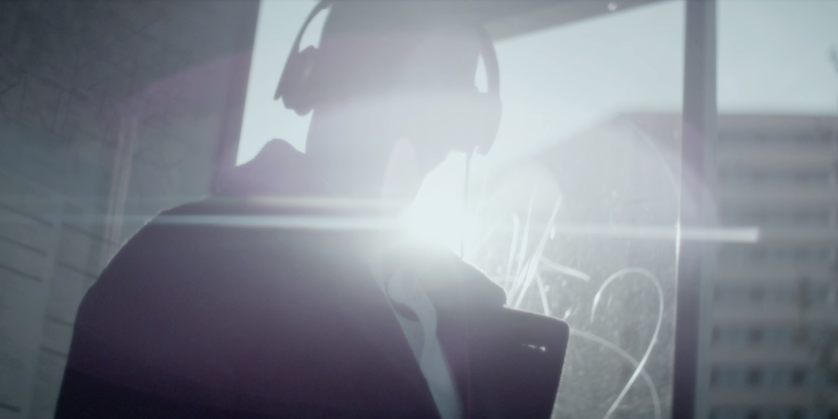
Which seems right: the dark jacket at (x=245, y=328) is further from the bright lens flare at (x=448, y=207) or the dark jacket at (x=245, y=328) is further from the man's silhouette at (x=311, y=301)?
the bright lens flare at (x=448, y=207)

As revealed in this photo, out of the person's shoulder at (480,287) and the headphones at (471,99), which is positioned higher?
the headphones at (471,99)

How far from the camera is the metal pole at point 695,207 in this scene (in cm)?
83

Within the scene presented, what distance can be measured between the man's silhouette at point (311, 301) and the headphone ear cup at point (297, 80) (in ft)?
0.15

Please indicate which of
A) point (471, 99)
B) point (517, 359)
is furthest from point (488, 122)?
point (517, 359)

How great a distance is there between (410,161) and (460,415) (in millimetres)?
284

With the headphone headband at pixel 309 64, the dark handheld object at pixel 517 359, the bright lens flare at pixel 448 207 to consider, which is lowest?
the dark handheld object at pixel 517 359

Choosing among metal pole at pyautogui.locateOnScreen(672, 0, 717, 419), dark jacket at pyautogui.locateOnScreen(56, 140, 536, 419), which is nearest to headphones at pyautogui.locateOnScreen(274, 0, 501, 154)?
dark jacket at pyautogui.locateOnScreen(56, 140, 536, 419)

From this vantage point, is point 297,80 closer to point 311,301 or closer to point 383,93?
point 383,93

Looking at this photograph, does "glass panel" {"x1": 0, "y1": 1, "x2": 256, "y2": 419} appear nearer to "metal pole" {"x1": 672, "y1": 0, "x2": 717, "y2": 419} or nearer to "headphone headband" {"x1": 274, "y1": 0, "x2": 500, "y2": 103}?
"headphone headband" {"x1": 274, "y1": 0, "x2": 500, "y2": 103}

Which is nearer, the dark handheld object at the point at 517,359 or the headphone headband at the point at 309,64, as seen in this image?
the dark handheld object at the point at 517,359

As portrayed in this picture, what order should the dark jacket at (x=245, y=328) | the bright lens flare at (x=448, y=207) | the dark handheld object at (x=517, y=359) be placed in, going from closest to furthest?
the dark jacket at (x=245, y=328) → the dark handheld object at (x=517, y=359) → the bright lens flare at (x=448, y=207)

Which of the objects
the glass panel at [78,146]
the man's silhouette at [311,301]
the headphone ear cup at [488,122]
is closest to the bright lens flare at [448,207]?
the headphone ear cup at [488,122]

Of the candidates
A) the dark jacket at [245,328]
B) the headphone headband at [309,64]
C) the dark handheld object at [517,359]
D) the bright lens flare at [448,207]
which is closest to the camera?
the dark jacket at [245,328]

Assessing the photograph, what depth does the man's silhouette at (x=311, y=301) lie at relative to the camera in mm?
431
